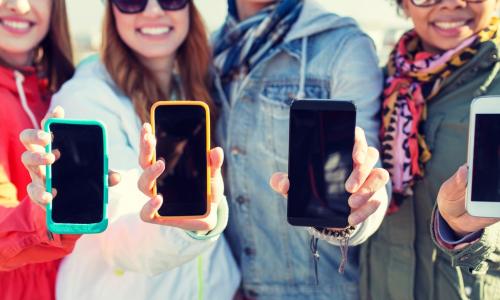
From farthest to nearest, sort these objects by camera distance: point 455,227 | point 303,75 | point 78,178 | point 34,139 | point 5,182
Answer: point 303,75, point 5,182, point 455,227, point 78,178, point 34,139

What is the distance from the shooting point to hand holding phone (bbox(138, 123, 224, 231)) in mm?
1780

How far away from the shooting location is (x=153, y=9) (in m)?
2.64

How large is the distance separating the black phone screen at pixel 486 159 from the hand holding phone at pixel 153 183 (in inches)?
28.9

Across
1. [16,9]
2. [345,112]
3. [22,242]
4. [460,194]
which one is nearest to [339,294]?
[460,194]

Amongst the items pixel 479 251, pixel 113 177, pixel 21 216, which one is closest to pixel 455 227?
pixel 479 251

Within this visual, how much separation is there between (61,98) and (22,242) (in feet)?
2.15

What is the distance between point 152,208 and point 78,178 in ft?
0.79

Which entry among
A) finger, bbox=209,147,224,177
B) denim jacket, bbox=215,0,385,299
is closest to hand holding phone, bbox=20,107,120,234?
finger, bbox=209,147,224,177

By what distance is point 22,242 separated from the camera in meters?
2.02

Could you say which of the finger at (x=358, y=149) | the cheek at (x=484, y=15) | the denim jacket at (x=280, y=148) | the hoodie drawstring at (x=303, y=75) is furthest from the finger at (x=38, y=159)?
the cheek at (x=484, y=15)

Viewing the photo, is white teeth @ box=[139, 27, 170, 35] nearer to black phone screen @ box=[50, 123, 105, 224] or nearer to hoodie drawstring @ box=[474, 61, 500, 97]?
black phone screen @ box=[50, 123, 105, 224]

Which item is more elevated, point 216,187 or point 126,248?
point 216,187

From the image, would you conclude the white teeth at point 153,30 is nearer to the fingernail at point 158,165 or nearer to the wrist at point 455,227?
the fingernail at point 158,165

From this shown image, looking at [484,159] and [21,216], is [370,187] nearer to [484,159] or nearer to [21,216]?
[484,159]
